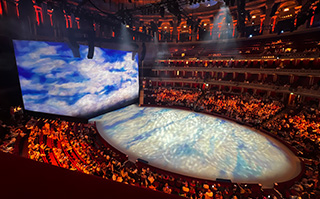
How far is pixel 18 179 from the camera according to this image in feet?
3.64

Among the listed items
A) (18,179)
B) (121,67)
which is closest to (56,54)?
(121,67)

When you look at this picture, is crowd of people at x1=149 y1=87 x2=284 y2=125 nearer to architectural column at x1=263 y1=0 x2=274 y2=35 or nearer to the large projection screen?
the large projection screen

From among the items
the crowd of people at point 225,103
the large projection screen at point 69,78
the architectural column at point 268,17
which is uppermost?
the architectural column at point 268,17

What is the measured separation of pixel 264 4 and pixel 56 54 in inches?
1291

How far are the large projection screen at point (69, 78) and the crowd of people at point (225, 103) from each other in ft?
31.5

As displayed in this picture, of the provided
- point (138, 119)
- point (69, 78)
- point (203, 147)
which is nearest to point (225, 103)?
point (203, 147)

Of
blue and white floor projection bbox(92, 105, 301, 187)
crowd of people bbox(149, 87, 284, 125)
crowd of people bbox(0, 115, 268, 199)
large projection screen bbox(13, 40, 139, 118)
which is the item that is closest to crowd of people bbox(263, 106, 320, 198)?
blue and white floor projection bbox(92, 105, 301, 187)

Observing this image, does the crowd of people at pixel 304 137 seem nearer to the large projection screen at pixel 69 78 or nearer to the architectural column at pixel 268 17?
the architectural column at pixel 268 17

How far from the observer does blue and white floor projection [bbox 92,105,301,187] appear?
1055 cm

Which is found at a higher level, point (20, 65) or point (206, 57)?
point (206, 57)

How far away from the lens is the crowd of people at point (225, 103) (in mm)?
19203

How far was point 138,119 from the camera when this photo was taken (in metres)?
19.5

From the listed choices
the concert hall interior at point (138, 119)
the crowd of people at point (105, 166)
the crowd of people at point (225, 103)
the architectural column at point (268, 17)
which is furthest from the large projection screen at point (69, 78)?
the architectural column at point (268, 17)

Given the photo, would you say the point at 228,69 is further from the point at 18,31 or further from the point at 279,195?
the point at 18,31
